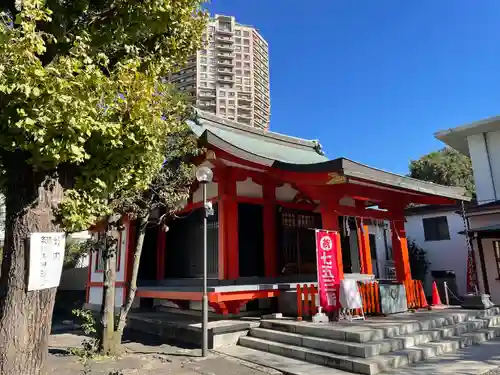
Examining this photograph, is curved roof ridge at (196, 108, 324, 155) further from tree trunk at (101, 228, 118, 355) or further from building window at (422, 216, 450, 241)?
building window at (422, 216, 450, 241)

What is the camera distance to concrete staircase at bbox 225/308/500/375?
5680 millimetres

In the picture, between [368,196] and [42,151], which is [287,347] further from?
[42,151]

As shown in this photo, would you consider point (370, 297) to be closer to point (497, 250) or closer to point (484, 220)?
point (497, 250)

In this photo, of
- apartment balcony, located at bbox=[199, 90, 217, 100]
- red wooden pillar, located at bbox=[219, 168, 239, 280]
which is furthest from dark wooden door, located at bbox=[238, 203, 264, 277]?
apartment balcony, located at bbox=[199, 90, 217, 100]

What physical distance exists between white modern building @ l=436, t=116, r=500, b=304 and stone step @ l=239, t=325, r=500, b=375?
6.86 meters

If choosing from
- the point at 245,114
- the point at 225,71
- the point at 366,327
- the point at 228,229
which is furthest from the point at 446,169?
the point at 225,71

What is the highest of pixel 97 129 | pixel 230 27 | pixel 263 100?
pixel 230 27

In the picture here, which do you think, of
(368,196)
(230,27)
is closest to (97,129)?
(368,196)

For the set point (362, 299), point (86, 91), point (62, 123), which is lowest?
point (362, 299)

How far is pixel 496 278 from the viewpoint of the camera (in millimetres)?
13688

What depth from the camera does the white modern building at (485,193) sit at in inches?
539

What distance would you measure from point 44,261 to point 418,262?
18188 millimetres

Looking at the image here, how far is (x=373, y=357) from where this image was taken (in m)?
5.68

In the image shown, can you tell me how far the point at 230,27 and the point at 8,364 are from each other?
4256 inches
